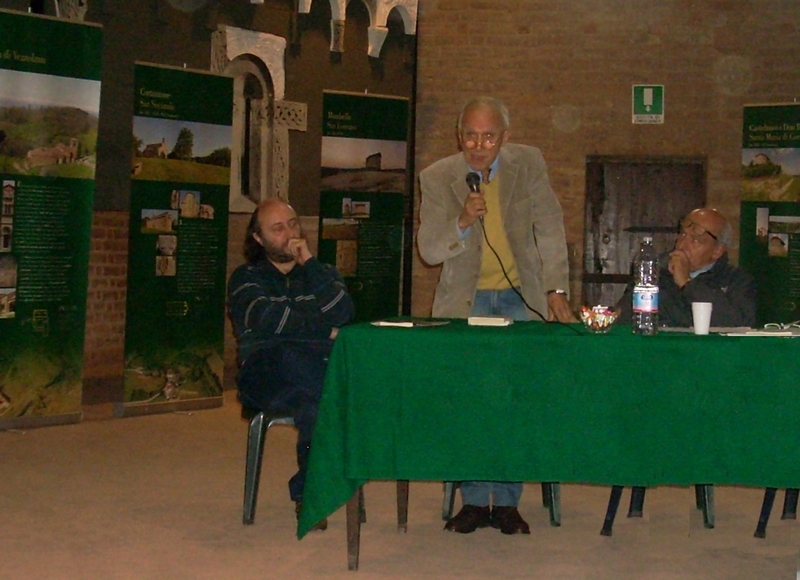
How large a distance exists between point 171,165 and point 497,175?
3.62 meters

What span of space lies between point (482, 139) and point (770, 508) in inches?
69.7

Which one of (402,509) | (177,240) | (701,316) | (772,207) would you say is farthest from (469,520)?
(772,207)

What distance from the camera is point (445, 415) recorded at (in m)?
3.36

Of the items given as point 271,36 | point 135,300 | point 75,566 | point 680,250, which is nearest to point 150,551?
point 75,566

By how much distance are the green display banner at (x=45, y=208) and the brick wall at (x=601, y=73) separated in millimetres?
3145

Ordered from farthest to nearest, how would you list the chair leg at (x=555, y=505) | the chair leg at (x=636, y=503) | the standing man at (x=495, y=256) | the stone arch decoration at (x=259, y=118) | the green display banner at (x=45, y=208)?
the stone arch decoration at (x=259, y=118), the green display banner at (x=45, y=208), the chair leg at (x=636, y=503), the chair leg at (x=555, y=505), the standing man at (x=495, y=256)

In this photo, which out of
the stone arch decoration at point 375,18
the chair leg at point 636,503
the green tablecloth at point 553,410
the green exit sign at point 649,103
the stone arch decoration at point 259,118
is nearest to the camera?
the green tablecloth at point 553,410

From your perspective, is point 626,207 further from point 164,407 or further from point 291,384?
point 291,384

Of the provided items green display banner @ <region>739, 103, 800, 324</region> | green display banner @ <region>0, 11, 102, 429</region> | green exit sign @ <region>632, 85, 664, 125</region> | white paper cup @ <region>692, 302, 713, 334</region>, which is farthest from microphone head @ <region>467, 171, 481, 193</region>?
green exit sign @ <region>632, 85, 664, 125</region>

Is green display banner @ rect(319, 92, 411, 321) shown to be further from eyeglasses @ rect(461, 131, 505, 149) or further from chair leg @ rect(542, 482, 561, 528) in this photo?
eyeglasses @ rect(461, 131, 505, 149)

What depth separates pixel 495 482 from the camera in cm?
408

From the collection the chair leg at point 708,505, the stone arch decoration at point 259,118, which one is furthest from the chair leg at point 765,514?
the stone arch decoration at point 259,118

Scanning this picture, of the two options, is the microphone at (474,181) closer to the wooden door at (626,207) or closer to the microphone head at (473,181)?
the microphone head at (473,181)

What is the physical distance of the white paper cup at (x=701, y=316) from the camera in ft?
11.1
